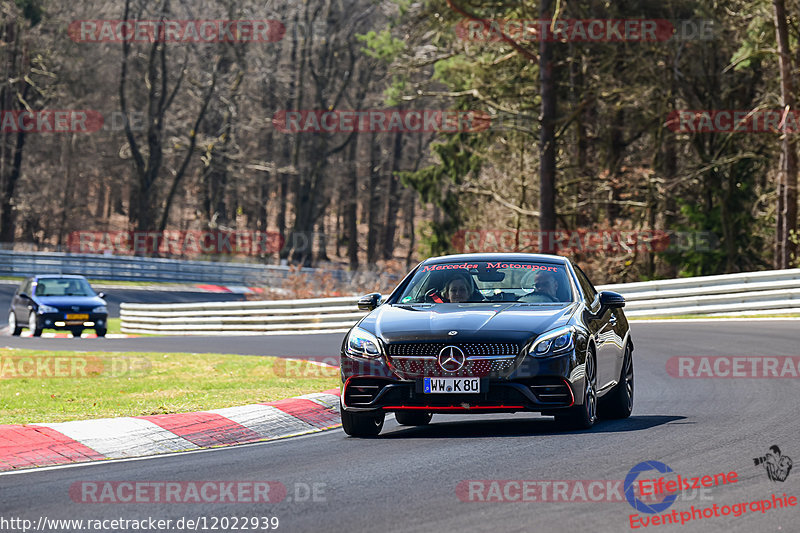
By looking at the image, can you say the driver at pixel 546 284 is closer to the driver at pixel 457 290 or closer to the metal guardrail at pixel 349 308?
the driver at pixel 457 290

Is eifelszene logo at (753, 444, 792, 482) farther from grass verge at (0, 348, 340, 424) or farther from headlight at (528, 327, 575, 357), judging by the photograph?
grass verge at (0, 348, 340, 424)

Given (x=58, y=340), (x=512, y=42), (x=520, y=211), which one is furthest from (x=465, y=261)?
(x=520, y=211)

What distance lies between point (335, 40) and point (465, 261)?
2057 inches

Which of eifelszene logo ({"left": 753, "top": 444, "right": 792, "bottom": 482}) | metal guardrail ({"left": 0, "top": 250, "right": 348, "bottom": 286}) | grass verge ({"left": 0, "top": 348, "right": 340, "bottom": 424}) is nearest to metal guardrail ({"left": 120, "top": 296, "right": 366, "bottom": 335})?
grass verge ({"left": 0, "top": 348, "right": 340, "bottom": 424})

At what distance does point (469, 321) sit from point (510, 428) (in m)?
1.21

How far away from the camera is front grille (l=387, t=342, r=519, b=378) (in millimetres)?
9133

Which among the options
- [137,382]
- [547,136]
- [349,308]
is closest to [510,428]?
[137,382]

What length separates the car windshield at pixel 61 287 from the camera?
102 feet

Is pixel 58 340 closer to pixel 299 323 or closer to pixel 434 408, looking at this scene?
pixel 299 323

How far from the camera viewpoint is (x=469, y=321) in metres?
9.46

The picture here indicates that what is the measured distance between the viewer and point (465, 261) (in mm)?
10953

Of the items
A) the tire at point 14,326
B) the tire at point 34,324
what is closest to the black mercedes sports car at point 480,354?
the tire at point 34,324

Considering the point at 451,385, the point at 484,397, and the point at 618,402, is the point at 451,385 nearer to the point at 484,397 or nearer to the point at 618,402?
the point at 484,397

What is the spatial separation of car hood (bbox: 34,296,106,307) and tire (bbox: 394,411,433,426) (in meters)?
21.2
